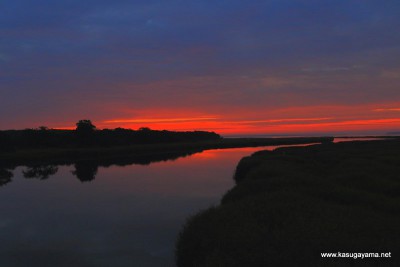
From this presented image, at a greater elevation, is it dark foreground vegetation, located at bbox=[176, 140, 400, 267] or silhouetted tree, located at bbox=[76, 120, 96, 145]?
silhouetted tree, located at bbox=[76, 120, 96, 145]

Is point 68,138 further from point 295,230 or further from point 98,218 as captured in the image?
point 295,230

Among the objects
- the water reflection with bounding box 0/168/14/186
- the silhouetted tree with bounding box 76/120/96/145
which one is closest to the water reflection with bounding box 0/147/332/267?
the water reflection with bounding box 0/168/14/186

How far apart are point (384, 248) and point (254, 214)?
5334 mm

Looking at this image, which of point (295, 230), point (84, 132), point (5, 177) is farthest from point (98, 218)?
point (84, 132)

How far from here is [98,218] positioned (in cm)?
2219

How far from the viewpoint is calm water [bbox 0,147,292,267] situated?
1562 centimetres

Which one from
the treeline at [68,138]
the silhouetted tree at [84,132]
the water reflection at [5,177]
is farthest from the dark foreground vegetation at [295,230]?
the silhouetted tree at [84,132]

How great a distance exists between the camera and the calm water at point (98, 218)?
1562cm

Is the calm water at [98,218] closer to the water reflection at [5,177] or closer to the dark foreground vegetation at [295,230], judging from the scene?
the water reflection at [5,177]

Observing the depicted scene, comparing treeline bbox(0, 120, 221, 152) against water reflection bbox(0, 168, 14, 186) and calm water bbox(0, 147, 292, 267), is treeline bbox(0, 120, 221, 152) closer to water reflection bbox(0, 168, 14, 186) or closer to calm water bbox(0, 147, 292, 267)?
water reflection bbox(0, 168, 14, 186)

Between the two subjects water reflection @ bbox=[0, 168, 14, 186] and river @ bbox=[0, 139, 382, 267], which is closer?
river @ bbox=[0, 139, 382, 267]

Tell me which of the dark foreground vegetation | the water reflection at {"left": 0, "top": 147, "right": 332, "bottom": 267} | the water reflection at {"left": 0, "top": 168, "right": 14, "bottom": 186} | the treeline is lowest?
the water reflection at {"left": 0, "top": 147, "right": 332, "bottom": 267}

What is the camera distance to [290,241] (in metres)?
11.3

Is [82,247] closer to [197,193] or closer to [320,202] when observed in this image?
[320,202]
